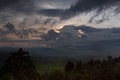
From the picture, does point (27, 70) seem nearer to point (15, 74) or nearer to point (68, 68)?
point (15, 74)

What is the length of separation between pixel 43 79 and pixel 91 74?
20.4m

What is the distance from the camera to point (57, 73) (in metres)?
95.8

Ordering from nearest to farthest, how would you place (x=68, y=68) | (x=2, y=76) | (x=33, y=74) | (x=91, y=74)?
(x=2, y=76)
(x=33, y=74)
(x=91, y=74)
(x=68, y=68)

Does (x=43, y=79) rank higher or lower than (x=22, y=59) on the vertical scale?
lower

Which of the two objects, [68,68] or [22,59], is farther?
[68,68]

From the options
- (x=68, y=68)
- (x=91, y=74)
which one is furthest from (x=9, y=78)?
(x=68, y=68)

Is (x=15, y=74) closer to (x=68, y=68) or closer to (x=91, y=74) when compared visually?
(x=91, y=74)

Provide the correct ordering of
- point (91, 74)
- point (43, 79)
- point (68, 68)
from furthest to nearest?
point (68, 68), point (91, 74), point (43, 79)

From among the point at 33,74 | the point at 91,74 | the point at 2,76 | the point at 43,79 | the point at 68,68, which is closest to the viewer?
the point at 2,76

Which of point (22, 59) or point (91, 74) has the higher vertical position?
point (22, 59)

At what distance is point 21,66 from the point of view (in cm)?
5912

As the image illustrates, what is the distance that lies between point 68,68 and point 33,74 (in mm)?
71194


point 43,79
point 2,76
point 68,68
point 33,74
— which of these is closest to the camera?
point 2,76

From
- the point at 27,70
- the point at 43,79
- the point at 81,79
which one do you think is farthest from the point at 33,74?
the point at 81,79
